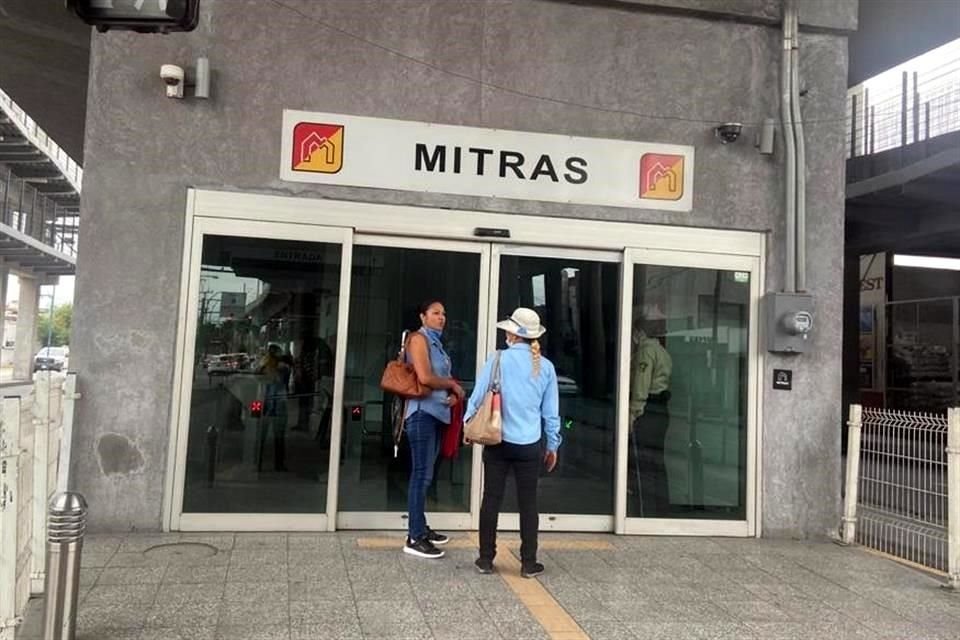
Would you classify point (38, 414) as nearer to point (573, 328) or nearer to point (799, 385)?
point (573, 328)

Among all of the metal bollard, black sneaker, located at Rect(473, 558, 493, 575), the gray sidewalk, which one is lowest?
the gray sidewalk

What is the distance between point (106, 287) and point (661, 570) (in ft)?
15.3

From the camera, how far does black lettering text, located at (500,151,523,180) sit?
21.0 ft

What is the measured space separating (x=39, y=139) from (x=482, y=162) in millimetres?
28473

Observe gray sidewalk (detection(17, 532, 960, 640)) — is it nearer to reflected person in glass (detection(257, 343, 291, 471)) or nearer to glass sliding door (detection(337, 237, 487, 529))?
glass sliding door (detection(337, 237, 487, 529))

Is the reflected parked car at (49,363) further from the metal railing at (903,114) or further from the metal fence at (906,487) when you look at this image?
the metal railing at (903,114)

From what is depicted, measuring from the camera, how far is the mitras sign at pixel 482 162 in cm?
614

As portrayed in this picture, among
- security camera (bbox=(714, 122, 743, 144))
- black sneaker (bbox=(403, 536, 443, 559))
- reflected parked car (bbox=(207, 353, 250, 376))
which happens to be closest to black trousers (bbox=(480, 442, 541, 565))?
black sneaker (bbox=(403, 536, 443, 559))

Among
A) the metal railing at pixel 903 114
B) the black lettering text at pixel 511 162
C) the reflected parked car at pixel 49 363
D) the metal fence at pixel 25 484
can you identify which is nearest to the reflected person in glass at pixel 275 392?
the reflected parked car at pixel 49 363

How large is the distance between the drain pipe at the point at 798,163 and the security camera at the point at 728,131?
1.62 feet

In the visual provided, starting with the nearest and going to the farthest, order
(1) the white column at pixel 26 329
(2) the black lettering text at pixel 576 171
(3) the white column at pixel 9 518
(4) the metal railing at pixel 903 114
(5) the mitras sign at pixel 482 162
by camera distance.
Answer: (3) the white column at pixel 9 518 → (5) the mitras sign at pixel 482 162 → (2) the black lettering text at pixel 576 171 → (4) the metal railing at pixel 903 114 → (1) the white column at pixel 26 329

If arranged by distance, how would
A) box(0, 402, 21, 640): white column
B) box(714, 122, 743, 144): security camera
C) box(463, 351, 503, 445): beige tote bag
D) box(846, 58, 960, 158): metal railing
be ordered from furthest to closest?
box(846, 58, 960, 158): metal railing → box(714, 122, 743, 144): security camera → box(463, 351, 503, 445): beige tote bag → box(0, 402, 21, 640): white column

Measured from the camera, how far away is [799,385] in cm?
673

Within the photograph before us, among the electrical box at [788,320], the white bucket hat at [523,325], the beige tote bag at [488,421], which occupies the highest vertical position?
the electrical box at [788,320]
